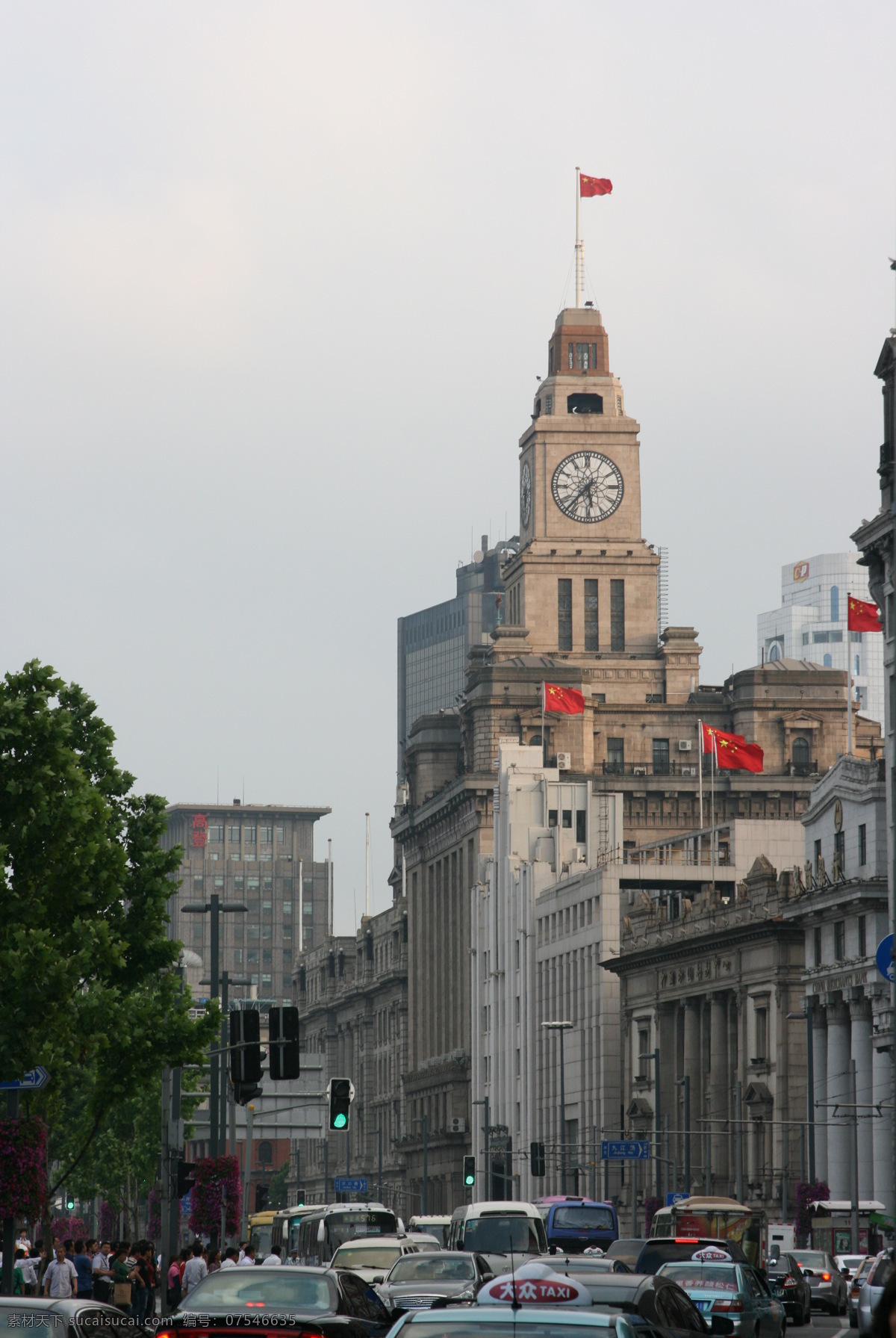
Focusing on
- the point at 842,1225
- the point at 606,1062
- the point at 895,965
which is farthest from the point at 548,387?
the point at 895,965

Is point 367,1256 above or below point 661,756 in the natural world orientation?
below

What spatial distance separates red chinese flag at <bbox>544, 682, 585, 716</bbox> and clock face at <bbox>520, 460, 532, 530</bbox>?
35.6m

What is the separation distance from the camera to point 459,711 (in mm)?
182375

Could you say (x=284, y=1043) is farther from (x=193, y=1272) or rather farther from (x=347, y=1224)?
(x=347, y=1224)

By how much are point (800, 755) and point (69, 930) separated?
134m

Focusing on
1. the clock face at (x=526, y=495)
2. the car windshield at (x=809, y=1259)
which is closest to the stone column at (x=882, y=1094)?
the car windshield at (x=809, y=1259)

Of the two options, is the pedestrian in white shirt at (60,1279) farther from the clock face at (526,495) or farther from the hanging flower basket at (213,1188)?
the clock face at (526,495)

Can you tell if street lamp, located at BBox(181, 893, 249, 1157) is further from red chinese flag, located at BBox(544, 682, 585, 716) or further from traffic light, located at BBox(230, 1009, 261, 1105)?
red chinese flag, located at BBox(544, 682, 585, 716)

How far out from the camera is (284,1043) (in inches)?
1566

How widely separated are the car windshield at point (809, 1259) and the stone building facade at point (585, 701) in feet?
329

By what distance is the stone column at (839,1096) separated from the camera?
9962cm

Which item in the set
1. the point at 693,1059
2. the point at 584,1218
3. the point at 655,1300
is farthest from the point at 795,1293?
the point at 693,1059

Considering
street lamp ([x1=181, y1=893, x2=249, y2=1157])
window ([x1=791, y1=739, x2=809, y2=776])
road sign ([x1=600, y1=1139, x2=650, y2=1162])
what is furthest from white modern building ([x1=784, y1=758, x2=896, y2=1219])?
window ([x1=791, y1=739, x2=809, y2=776])

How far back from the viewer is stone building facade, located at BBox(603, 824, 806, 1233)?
10862 cm
